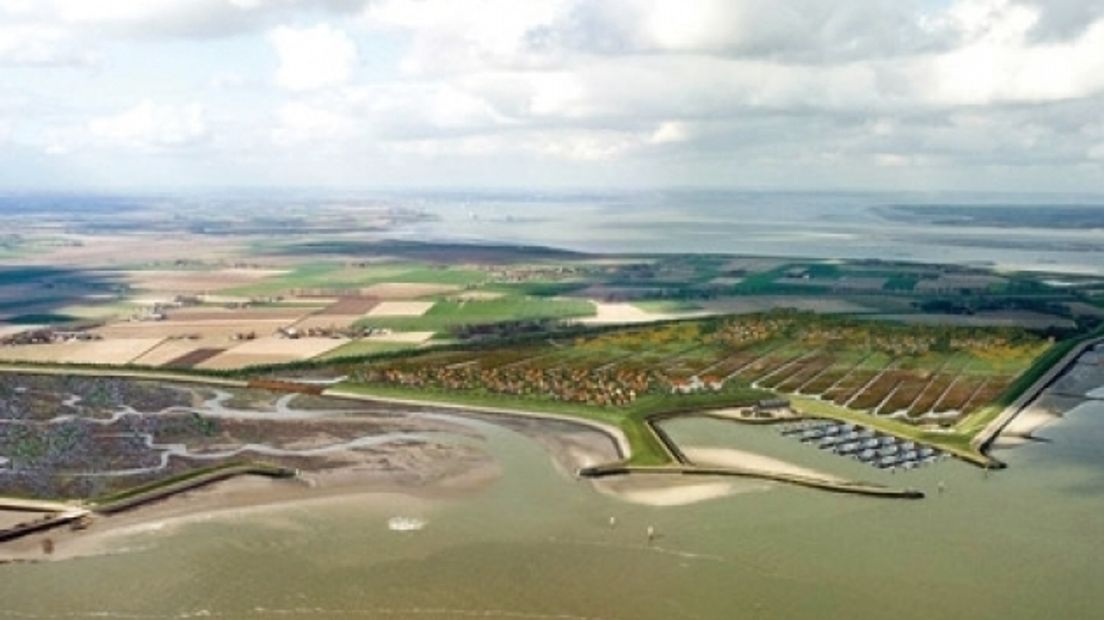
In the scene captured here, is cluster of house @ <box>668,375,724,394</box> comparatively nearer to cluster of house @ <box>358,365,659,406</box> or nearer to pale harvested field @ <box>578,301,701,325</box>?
cluster of house @ <box>358,365,659,406</box>

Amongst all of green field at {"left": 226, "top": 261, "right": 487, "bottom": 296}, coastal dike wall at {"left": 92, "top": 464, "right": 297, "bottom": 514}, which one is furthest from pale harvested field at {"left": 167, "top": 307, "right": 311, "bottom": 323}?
coastal dike wall at {"left": 92, "top": 464, "right": 297, "bottom": 514}

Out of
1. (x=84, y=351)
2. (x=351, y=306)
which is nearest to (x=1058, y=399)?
(x=84, y=351)

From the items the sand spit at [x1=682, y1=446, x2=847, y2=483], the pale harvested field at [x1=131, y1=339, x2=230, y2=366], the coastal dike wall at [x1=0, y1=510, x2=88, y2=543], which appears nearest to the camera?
the coastal dike wall at [x1=0, y1=510, x2=88, y2=543]

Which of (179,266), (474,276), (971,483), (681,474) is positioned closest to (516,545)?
(681,474)

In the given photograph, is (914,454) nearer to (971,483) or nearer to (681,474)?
(971,483)

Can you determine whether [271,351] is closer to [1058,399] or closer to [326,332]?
[326,332]
